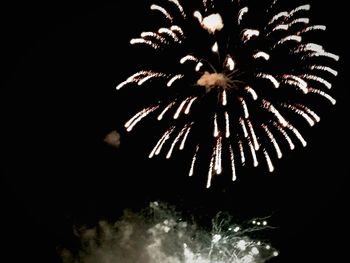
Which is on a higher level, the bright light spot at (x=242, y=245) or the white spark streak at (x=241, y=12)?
the white spark streak at (x=241, y=12)

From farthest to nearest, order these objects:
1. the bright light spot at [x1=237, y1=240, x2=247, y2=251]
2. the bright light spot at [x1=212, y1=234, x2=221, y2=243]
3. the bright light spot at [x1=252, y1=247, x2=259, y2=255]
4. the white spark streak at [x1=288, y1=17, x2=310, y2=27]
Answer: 1. the bright light spot at [x1=252, y1=247, x2=259, y2=255]
2. the bright light spot at [x1=212, y1=234, x2=221, y2=243]
3. the bright light spot at [x1=237, y1=240, x2=247, y2=251]
4. the white spark streak at [x1=288, y1=17, x2=310, y2=27]

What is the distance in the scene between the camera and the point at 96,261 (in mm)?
17109

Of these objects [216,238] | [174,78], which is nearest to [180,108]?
[174,78]

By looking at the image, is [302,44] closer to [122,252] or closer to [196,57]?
[196,57]

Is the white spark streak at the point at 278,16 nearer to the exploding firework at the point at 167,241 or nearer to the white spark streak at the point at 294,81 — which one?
the white spark streak at the point at 294,81

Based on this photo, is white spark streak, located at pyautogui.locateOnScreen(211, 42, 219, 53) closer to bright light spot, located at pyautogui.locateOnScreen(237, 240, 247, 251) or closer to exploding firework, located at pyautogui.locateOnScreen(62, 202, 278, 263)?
exploding firework, located at pyautogui.locateOnScreen(62, 202, 278, 263)

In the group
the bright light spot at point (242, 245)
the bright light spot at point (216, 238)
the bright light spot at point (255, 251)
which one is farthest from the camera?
the bright light spot at point (255, 251)

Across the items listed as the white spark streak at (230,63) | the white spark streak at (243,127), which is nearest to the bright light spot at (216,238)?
the white spark streak at (243,127)

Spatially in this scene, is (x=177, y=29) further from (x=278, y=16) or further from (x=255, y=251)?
(x=255, y=251)

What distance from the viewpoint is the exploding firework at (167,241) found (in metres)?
14.4

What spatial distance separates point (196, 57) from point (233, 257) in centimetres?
760

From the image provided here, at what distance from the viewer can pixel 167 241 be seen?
52.8ft

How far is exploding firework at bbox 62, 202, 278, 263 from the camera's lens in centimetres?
1438

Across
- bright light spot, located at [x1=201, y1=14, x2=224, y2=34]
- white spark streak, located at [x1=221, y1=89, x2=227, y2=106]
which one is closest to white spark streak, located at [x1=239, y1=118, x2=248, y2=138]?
white spark streak, located at [x1=221, y1=89, x2=227, y2=106]
